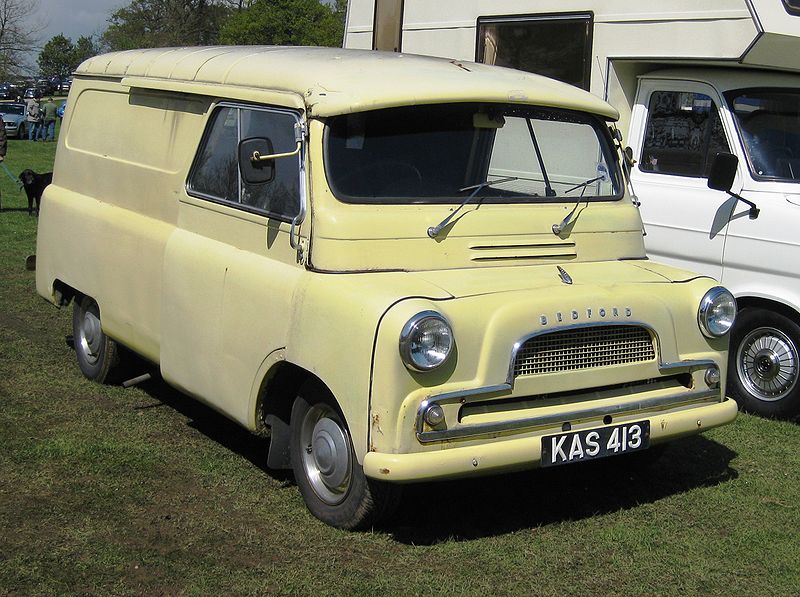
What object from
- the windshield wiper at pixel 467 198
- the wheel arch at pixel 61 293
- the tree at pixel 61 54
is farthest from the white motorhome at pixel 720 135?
the tree at pixel 61 54

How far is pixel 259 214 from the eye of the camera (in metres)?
5.25

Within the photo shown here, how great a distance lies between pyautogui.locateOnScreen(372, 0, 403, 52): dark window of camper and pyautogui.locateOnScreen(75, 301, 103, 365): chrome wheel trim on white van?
344cm

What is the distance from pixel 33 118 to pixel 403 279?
32.3m

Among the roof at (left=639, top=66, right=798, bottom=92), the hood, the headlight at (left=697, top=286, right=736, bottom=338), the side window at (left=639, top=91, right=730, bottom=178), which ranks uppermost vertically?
the roof at (left=639, top=66, right=798, bottom=92)

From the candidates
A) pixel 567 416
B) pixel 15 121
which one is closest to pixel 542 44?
pixel 567 416

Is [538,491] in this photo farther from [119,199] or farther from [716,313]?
[119,199]

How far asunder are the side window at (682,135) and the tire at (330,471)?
3.53 m

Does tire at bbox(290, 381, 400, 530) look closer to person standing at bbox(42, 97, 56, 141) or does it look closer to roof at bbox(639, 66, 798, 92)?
roof at bbox(639, 66, 798, 92)

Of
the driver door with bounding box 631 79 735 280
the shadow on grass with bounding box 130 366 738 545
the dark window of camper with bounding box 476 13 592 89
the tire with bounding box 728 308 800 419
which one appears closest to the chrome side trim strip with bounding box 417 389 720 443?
the shadow on grass with bounding box 130 366 738 545

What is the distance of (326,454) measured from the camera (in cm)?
479

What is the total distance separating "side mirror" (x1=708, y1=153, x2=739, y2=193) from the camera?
6.64 metres

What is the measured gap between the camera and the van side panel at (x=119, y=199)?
6023mm

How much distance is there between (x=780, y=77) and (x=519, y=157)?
2.48 metres

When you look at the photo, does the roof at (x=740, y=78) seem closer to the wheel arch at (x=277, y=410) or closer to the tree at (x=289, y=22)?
the wheel arch at (x=277, y=410)
